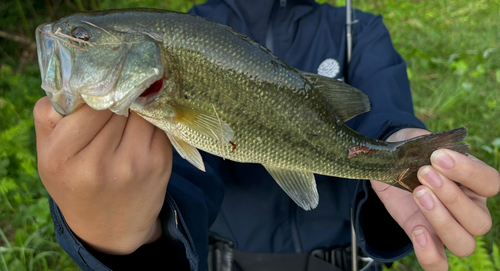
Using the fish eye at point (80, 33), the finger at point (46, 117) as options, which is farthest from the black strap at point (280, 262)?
the fish eye at point (80, 33)

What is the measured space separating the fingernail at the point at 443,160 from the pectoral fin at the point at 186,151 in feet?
3.05

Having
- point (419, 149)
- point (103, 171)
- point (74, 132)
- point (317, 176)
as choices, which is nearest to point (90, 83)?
point (74, 132)

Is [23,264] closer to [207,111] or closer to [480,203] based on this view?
[207,111]

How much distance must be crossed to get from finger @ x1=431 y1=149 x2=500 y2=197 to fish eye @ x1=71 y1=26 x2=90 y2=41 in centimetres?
139

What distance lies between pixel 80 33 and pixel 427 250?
1.56m

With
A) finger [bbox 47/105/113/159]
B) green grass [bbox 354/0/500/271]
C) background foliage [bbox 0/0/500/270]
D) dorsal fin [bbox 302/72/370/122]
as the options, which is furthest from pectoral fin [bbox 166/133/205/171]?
green grass [bbox 354/0/500/271]

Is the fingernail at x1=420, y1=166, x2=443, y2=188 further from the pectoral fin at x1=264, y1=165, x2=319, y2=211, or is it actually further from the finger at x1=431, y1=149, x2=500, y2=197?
the pectoral fin at x1=264, y1=165, x2=319, y2=211

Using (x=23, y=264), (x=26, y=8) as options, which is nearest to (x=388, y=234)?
(x=23, y=264)

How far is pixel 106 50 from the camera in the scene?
3.51 ft

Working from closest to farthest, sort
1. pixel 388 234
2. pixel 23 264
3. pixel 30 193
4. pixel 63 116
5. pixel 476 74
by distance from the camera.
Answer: pixel 63 116
pixel 388 234
pixel 23 264
pixel 30 193
pixel 476 74

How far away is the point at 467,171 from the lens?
1.20m

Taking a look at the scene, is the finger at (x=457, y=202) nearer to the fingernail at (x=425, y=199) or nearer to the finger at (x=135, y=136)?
the fingernail at (x=425, y=199)

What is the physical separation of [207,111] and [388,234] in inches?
44.3

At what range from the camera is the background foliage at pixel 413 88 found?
245 cm
